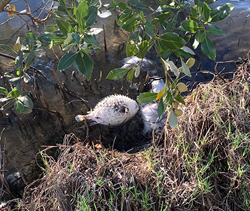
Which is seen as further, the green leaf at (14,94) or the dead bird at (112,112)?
the dead bird at (112,112)

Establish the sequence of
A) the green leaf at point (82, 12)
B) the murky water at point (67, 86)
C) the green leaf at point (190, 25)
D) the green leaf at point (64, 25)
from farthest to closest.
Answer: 1. the murky water at point (67, 86)
2. the green leaf at point (190, 25)
3. the green leaf at point (64, 25)
4. the green leaf at point (82, 12)

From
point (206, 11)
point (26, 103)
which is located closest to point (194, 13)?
point (206, 11)

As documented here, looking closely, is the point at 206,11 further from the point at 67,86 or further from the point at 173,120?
the point at 67,86

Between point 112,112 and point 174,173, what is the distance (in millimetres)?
1013

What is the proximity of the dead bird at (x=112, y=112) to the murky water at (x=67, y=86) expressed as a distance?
24 cm

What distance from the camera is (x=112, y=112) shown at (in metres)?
2.61

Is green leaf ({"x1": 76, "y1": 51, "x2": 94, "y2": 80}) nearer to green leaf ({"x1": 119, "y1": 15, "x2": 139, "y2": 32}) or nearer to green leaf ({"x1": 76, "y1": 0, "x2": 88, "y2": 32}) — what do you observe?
green leaf ({"x1": 76, "y1": 0, "x2": 88, "y2": 32})

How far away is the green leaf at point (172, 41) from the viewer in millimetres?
1441

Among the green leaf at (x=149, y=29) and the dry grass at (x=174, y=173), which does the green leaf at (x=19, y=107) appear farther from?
the green leaf at (x=149, y=29)

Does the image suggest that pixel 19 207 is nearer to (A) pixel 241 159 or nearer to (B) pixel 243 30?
(A) pixel 241 159

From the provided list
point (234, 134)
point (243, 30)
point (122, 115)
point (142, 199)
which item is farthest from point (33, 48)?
point (243, 30)

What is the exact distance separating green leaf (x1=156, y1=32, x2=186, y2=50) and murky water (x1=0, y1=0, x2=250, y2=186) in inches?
62.7

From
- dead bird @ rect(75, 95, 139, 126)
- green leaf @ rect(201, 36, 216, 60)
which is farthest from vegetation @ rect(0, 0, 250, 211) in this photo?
dead bird @ rect(75, 95, 139, 126)

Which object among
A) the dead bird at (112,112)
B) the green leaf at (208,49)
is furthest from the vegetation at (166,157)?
the dead bird at (112,112)
